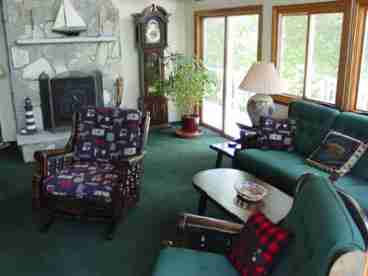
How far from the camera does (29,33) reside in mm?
5195

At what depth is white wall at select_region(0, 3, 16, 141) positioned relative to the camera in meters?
5.45

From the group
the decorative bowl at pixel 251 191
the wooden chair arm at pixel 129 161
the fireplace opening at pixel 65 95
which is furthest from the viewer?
the fireplace opening at pixel 65 95

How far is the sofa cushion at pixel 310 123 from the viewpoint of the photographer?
3.72 m

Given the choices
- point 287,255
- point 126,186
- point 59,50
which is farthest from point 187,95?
point 287,255

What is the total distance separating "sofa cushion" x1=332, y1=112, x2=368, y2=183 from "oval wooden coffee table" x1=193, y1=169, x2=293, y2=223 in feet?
2.49

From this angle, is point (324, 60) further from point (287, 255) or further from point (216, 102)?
point (287, 255)

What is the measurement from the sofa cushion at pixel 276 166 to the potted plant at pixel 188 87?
210cm

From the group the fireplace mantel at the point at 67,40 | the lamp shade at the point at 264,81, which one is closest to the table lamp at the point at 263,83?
the lamp shade at the point at 264,81

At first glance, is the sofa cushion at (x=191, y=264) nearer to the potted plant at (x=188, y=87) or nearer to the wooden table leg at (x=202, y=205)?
the wooden table leg at (x=202, y=205)

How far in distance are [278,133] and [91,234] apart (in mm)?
2089

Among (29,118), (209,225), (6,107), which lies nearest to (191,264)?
(209,225)

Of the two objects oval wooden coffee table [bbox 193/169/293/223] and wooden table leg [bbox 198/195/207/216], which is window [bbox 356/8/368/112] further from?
wooden table leg [bbox 198/195/207/216]

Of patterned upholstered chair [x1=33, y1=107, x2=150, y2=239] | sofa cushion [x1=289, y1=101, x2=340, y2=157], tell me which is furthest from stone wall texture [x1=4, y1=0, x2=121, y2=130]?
sofa cushion [x1=289, y1=101, x2=340, y2=157]

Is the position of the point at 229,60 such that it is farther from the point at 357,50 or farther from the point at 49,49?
the point at 49,49
